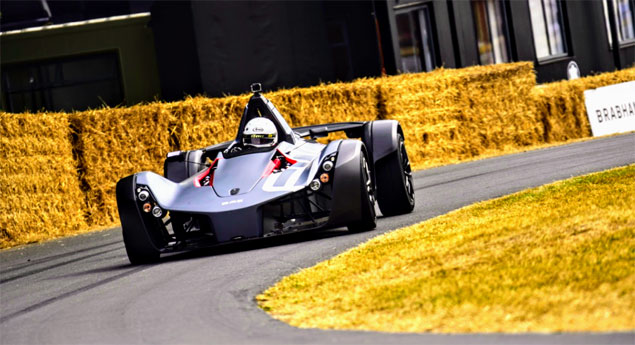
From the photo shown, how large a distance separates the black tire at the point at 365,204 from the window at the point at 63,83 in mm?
21872

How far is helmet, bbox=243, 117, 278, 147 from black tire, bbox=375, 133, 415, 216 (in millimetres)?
1278

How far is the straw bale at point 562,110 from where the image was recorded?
25.6 metres

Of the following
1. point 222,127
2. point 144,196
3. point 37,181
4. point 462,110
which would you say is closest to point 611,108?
point 462,110

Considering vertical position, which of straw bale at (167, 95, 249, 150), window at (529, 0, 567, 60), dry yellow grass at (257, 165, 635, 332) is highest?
window at (529, 0, 567, 60)

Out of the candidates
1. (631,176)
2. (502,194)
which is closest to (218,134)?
(502,194)

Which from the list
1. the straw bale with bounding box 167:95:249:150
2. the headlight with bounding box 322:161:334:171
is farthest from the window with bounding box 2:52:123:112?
the headlight with bounding box 322:161:334:171

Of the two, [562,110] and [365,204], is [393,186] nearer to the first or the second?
[365,204]

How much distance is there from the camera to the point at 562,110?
84.5 ft

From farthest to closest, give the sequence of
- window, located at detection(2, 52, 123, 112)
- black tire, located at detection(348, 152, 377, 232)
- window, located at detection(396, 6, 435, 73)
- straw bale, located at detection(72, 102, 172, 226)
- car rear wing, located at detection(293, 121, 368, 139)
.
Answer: window, located at detection(2, 52, 123, 112), window, located at detection(396, 6, 435, 73), straw bale, located at detection(72, 102, 172, 226), car rear wing, located at detection(293, 121, 368, 139), black tire, located at detection(348, 152, 377, 232)

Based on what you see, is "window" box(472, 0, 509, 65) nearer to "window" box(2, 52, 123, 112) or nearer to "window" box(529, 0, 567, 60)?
"window" box(529, 0, 567, 60)

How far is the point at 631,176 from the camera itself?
40.6 ft

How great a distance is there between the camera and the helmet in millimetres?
12469

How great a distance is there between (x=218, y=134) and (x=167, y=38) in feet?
34.1

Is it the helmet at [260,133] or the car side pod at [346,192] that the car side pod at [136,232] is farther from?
the car side pod at [346,192]
